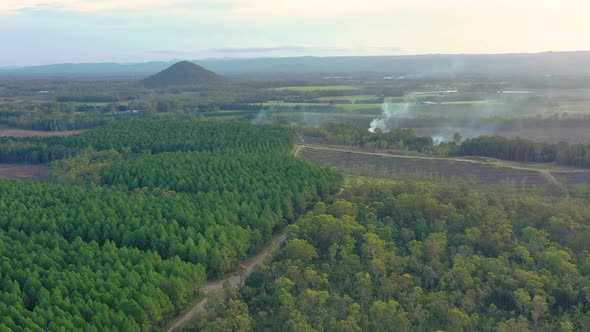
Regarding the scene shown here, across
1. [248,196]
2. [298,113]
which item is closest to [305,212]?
[248,196]

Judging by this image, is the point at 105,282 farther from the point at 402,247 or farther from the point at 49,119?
the point at 49,119

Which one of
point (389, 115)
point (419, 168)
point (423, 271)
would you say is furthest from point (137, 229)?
Result: point (389, 115)

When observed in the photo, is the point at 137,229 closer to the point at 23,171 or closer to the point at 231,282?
the point at 231,282

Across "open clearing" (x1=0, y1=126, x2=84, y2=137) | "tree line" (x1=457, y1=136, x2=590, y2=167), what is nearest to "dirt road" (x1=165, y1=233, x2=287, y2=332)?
"tree line" (x1=457, y1=136, x2=590, y2=167)

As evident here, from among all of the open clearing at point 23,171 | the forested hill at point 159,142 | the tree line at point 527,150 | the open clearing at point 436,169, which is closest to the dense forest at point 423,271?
the open clearing at point 436,169

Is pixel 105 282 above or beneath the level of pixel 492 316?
above

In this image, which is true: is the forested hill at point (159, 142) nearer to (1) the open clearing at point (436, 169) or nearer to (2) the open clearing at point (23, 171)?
(2) the open clearing at point (23, 171)

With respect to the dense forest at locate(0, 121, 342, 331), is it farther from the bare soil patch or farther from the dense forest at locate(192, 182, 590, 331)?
the bare soil patch
